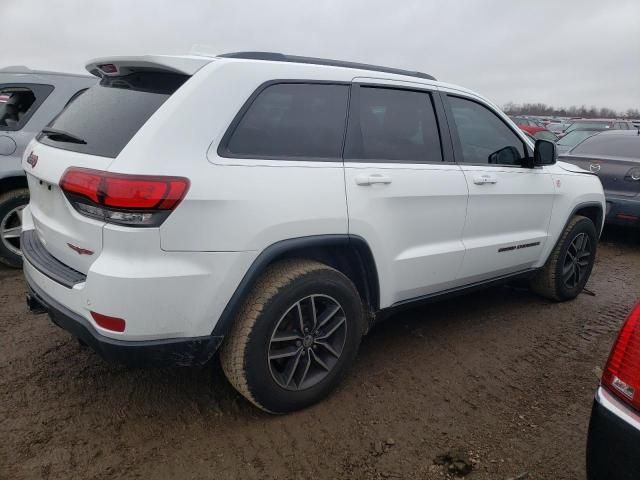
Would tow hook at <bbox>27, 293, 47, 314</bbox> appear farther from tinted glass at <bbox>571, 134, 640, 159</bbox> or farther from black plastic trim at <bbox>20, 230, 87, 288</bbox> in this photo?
tinted glass at <bbox>571, 134, 640, 159</bbox>

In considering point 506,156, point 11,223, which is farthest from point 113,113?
point 11,223

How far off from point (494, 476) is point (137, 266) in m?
1.84

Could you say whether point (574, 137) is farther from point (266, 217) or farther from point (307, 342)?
point (266, 217)

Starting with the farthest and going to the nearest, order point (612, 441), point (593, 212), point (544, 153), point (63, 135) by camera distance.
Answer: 1. point (593, 212)
2. point (544, 153)
3. point (63, 135)
4. point (612, 441)

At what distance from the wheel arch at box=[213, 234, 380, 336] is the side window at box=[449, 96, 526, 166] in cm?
113

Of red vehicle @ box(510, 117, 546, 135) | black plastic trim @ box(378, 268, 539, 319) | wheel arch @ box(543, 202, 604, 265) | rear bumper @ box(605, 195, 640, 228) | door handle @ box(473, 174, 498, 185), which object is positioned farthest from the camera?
red vehicle @ box(510, 117, 546, 135)

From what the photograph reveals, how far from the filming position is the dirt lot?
239cm

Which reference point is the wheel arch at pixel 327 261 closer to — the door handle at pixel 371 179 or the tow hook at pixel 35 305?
the door handle at pixel 371 179

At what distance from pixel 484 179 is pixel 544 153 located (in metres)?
0.75

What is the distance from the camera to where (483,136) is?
12.2ft

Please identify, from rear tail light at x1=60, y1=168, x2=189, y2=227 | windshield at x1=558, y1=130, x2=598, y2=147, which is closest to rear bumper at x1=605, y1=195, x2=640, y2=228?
windshield at x1=558, y1=130, x2=598, y2=147

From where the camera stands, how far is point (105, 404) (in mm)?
2775

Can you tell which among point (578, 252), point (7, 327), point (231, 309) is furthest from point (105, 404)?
point (578, 252)

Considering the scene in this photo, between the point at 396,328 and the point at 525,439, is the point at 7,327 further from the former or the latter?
the point at 525,439
